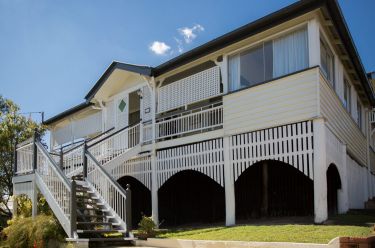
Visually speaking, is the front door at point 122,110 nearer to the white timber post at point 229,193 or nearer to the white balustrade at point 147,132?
the white balustrade at point 147,132

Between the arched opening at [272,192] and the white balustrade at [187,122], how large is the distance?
7.16 ft

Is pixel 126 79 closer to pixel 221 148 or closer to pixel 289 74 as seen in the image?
pixel 221 148

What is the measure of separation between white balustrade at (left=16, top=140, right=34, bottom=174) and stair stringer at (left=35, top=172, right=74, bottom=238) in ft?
3.06

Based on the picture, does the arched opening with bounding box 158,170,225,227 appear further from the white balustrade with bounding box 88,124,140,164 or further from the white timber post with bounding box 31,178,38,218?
the white timber post with bounding box 31,178,38,218

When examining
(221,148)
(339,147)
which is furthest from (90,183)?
(339,147)

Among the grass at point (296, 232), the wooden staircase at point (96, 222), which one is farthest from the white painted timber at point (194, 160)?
the wooden staircase at point (96, 222)

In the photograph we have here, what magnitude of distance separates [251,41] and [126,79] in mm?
7454

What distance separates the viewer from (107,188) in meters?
13.1

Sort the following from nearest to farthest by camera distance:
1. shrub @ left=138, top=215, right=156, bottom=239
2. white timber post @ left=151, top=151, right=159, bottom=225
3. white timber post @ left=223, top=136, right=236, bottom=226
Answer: shrub @ left=138, top=215, right=156, bottom=239, white timber post @ left=223, top=136, right=236, bottom=226, white timber post @ left=151, top=151, right=159, bottom=225

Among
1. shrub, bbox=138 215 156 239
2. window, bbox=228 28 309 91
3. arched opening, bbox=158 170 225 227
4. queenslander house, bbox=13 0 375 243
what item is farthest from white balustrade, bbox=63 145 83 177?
window, bbox=228 28 309 91

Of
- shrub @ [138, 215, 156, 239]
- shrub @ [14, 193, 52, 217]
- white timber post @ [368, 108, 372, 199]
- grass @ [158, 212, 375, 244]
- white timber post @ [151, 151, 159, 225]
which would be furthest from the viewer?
white timber post @ [368, 108, 372, 199]

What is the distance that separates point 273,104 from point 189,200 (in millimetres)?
6643

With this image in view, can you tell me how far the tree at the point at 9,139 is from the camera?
2067 cm

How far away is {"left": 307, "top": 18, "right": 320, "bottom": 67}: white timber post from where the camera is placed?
11.4 meters
